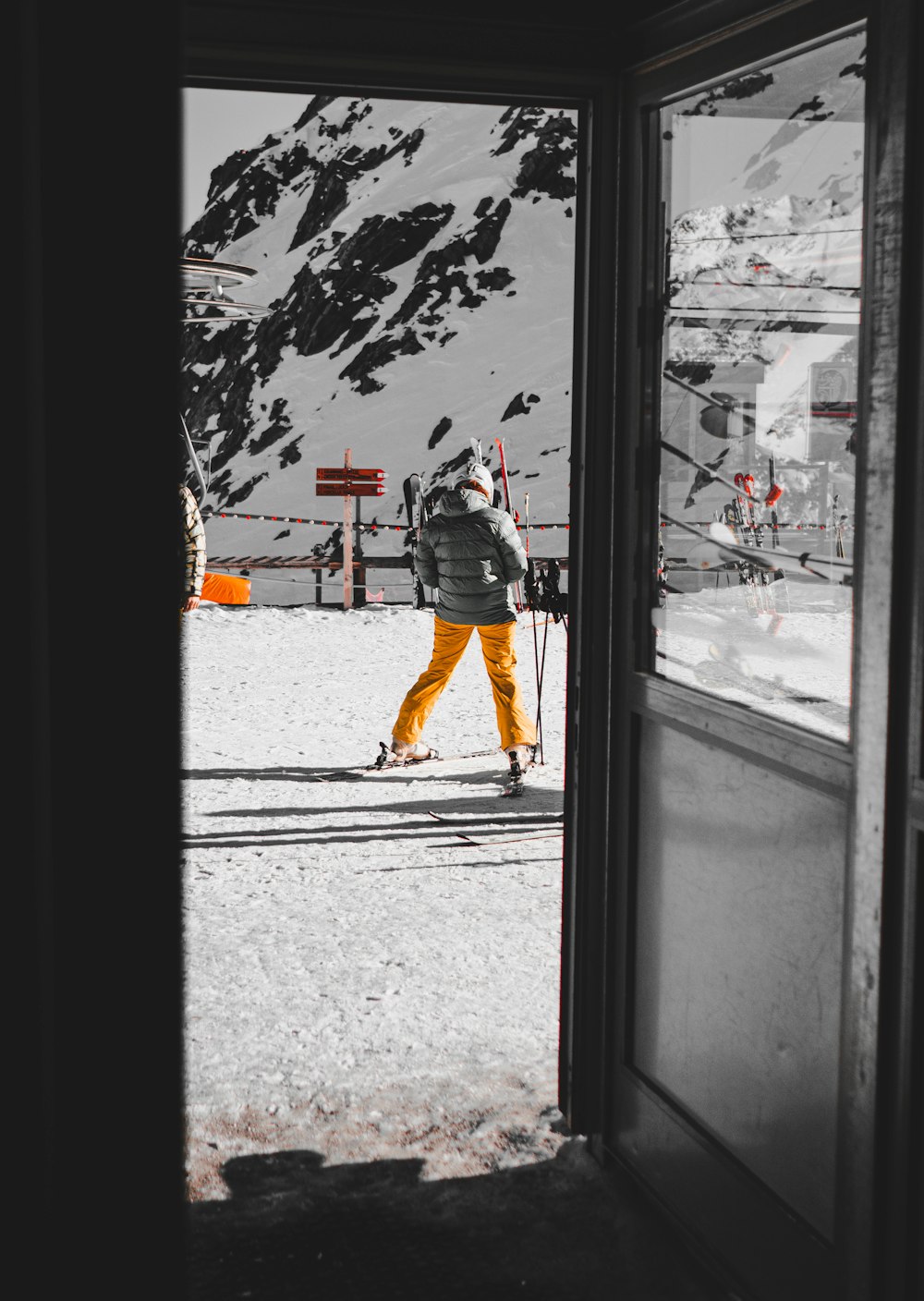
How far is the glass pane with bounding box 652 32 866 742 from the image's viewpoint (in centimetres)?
231

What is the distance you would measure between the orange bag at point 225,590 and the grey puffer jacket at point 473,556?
31.6 ft

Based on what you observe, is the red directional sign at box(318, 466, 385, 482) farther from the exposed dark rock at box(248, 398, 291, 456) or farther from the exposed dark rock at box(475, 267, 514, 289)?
the exposed dark rock at box(475, 267, 514, 289)

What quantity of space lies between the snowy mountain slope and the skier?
49.8 metres

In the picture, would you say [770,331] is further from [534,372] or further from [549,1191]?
[534,372]

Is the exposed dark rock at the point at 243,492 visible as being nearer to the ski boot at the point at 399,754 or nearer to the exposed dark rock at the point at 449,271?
the exposed dark rock at the point at 449,271

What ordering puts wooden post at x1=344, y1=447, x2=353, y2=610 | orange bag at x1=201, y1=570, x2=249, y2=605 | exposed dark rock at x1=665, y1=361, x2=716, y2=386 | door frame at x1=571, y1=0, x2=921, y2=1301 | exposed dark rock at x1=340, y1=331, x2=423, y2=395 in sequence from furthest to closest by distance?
exposed dark rock at x1=340, y1=331, x2=423, y2=395 → wooden post at x1=344, y1=447, x2=353, y2=610 → orange bag at x1=201, y1=570, x2=249, y2=605 → exposed dark rock at x1=665, y1=361, x2=716, y2=386 → door frame at x1=571, y1=0, x2=921, y2=1301

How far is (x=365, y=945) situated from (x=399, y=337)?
64.3 metres

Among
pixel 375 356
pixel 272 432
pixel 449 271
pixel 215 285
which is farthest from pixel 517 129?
pixel 215 285

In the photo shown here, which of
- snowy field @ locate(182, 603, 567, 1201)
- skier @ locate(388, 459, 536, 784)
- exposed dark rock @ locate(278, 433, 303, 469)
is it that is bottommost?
snowy field @ locate(182, 603, 567, 1201)

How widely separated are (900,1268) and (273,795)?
18.2 ft

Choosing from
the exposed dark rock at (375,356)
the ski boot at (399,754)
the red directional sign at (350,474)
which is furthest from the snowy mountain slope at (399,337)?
the ski boot at (399,754)

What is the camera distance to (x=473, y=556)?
748 cm

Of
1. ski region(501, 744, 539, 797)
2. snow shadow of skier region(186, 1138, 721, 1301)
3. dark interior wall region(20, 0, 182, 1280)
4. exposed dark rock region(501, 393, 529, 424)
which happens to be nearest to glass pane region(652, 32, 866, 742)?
snow shadow of skier region(186, 1138, 721, 1301)

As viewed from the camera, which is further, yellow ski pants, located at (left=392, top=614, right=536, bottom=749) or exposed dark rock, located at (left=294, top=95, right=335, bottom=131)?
exposed dark rock, located at (left=294, top=95, right=335, bottom=131)
